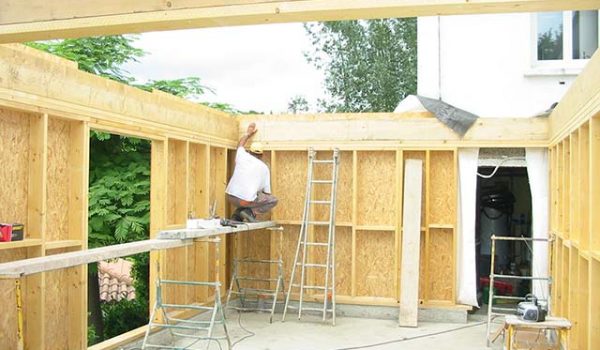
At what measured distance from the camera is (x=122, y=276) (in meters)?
13.6

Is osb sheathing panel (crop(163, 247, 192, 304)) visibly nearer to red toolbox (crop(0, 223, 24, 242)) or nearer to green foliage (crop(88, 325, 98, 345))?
red toolbox (crop(0, 223, 24, 242))

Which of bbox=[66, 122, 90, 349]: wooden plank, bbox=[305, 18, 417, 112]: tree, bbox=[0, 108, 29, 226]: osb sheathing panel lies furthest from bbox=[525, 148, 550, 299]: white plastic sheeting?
bbox=[305, 18, 417, 112]: tree

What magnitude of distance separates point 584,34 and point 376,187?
4081 millimetres

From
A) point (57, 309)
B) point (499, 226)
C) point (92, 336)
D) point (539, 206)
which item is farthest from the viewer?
point (499, 226)

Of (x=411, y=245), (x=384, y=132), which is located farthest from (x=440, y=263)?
(x=384, y=132)

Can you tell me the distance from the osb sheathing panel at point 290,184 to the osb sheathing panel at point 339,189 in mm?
226

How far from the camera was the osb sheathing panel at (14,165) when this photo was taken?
187 inches

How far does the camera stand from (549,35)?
976cm

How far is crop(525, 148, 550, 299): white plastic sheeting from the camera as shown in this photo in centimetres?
837

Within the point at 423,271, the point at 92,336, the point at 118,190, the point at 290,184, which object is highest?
the point at 290,184

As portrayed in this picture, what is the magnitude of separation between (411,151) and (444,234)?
4.18 ft

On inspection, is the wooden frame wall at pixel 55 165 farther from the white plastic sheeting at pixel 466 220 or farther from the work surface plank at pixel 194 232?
the white plastic sheeting at pixel 466 220

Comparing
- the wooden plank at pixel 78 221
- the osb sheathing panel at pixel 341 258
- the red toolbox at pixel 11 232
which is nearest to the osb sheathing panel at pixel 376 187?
the osb sheathing panel at pixel 341 258

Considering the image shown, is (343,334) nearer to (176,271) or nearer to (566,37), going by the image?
(176,271)
